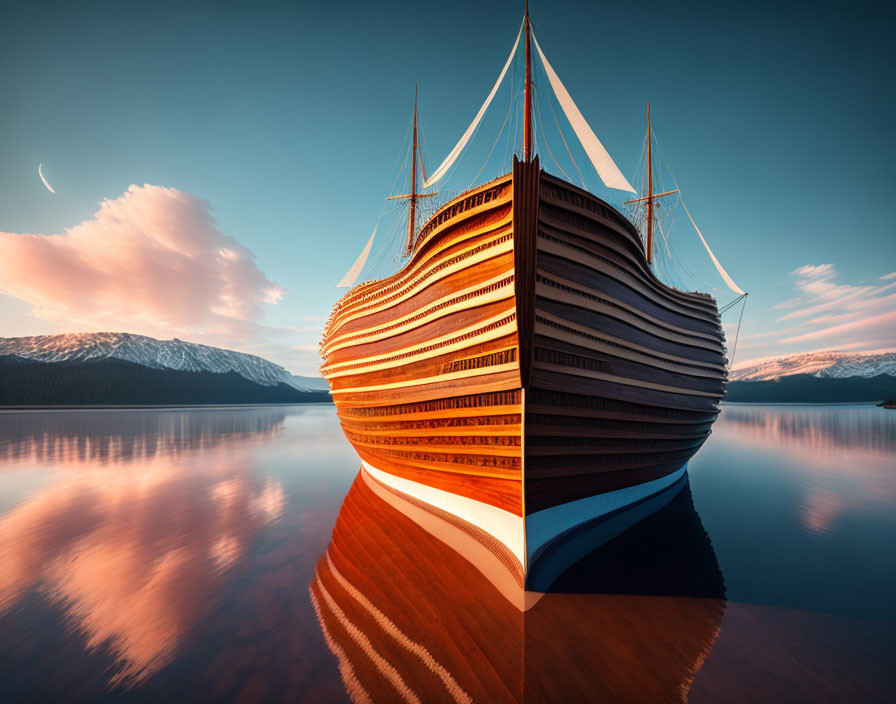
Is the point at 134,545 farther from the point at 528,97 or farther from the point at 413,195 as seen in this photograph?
the point at 413,195

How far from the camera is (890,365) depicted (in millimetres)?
112250

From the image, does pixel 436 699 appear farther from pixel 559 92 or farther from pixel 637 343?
pixel 559 92

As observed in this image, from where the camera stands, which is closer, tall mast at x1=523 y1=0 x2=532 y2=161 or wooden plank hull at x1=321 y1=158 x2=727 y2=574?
wooden plank hull at x1=321 y1=158 x2=727 y2=574

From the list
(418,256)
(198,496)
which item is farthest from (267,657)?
(198,496)

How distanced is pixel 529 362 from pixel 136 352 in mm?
141645

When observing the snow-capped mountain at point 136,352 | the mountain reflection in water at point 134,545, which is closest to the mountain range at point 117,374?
the snow-capped mountain at point 136,352

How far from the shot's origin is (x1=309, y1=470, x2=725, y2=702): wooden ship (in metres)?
2.87

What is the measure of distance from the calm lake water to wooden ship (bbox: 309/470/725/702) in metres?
0.02

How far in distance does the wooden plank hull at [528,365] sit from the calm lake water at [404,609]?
3.31ft

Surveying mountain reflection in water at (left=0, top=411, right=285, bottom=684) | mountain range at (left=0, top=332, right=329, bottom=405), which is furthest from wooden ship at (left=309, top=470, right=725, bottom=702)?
mountain range at (left=0, top=332, right=329, bottom=405)

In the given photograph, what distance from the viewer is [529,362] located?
4.12 m

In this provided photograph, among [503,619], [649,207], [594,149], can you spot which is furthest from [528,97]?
[649,207]

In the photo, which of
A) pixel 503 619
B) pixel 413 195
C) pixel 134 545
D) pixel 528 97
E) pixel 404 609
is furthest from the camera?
pixel 413 195

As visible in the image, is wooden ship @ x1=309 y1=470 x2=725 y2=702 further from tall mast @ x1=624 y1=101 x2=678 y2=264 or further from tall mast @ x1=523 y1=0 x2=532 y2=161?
tall mast @ x1=624 y1=101 x2=678 y2=264
